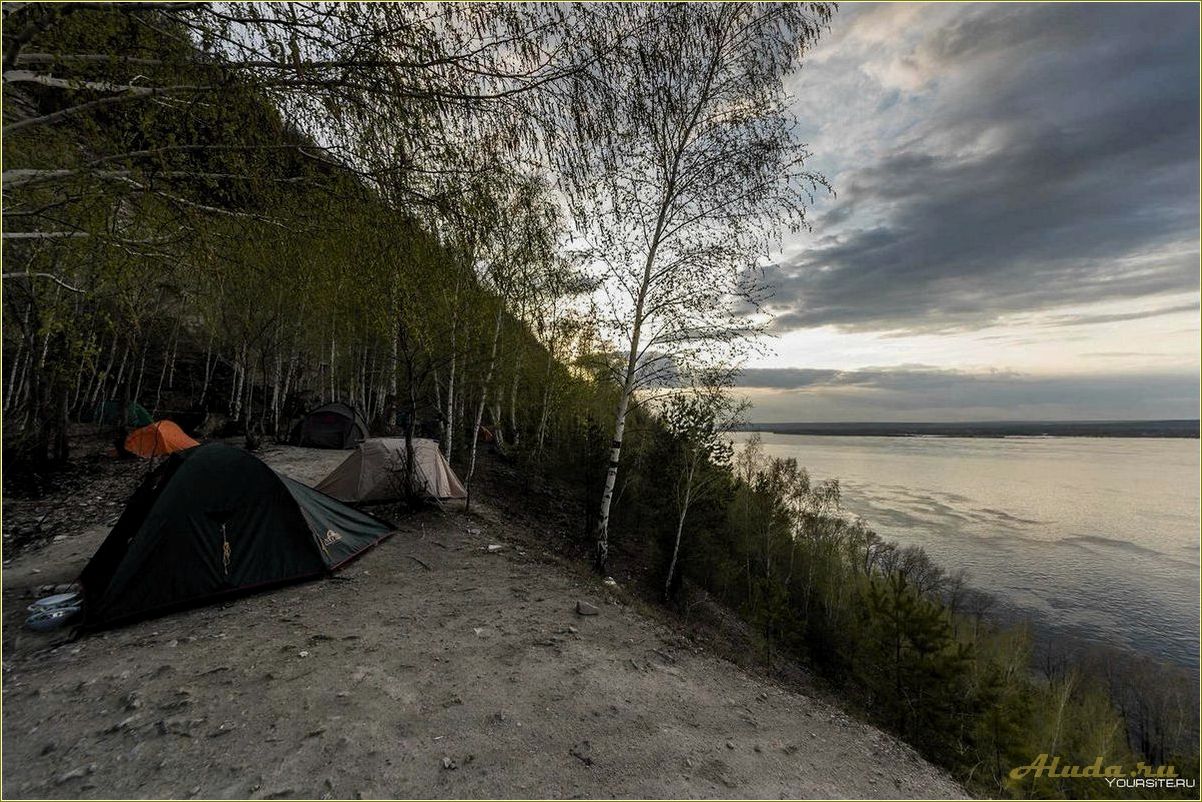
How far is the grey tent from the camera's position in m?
18.2

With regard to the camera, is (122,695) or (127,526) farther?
(127,526)

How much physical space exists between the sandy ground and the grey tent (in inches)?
464

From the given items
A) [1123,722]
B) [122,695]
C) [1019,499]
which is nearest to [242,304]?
[122,695]

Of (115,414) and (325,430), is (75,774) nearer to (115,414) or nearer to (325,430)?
(325,430)

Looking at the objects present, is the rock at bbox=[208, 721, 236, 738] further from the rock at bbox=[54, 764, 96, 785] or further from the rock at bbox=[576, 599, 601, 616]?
the rock at bbox=[576, 599, 601, 616]

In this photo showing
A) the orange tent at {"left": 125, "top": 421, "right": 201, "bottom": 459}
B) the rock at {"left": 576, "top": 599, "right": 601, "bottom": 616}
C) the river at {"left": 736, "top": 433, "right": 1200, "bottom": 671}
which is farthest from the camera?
the river at {"left": 736, "top": 433, "right": 1200, "bottom": 671}

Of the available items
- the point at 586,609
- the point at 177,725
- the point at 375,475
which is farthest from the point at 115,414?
the point at 586,609

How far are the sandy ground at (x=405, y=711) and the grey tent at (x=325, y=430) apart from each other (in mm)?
11791

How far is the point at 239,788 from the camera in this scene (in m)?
3.23

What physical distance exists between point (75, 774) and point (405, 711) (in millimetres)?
2148

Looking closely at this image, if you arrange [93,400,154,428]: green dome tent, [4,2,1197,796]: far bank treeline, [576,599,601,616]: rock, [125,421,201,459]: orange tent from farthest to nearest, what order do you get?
[93,400,154,428]: green dome tent, [125,421,201,459]: orange tent, [576,599,601,616]: rock, [4,2,1197,796]: far bank treeline

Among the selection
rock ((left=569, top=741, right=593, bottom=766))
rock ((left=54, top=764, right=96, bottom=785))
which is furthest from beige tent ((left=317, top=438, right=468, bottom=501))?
rock ((left=569, top=741, right=593, bottom=766))

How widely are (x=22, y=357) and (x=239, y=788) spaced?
24413 mm

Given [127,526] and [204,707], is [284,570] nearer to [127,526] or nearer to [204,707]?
[127,526]
